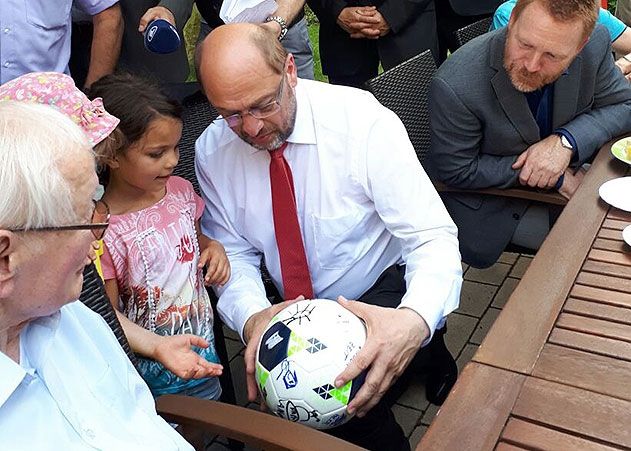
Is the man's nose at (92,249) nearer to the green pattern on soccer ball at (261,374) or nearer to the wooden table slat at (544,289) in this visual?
the green pattern on soccer ball at (261,374)

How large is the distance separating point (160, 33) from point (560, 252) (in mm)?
1636

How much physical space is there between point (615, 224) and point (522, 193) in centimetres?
63

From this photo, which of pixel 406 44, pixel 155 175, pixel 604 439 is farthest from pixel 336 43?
pixel 604 439

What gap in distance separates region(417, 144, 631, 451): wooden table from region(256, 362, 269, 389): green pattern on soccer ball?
1.63 ft

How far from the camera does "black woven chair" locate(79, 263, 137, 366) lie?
1698mm

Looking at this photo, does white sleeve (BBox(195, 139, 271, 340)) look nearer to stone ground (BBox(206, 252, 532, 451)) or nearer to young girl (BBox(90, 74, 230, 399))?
young girl (BBox(90, 74, 230, 399))

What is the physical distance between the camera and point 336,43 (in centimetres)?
387

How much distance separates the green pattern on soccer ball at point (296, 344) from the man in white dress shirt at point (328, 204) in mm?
200

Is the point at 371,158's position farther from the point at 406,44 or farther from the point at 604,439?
the point at 406,44

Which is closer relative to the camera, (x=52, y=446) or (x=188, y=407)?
(x=52, y=446)

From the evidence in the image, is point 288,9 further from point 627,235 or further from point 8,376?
point 8,376

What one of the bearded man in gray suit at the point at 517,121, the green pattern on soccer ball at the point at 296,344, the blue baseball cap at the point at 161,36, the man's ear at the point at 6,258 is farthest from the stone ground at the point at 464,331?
the man's ear at the point at 6,258

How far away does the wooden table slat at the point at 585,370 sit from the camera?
1.49 metres

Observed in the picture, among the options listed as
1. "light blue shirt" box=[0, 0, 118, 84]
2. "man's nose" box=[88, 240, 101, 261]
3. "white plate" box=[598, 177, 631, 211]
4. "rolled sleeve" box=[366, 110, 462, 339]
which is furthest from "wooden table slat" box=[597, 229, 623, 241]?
"light blue shirt" box=[0, 0, 118, 84]
